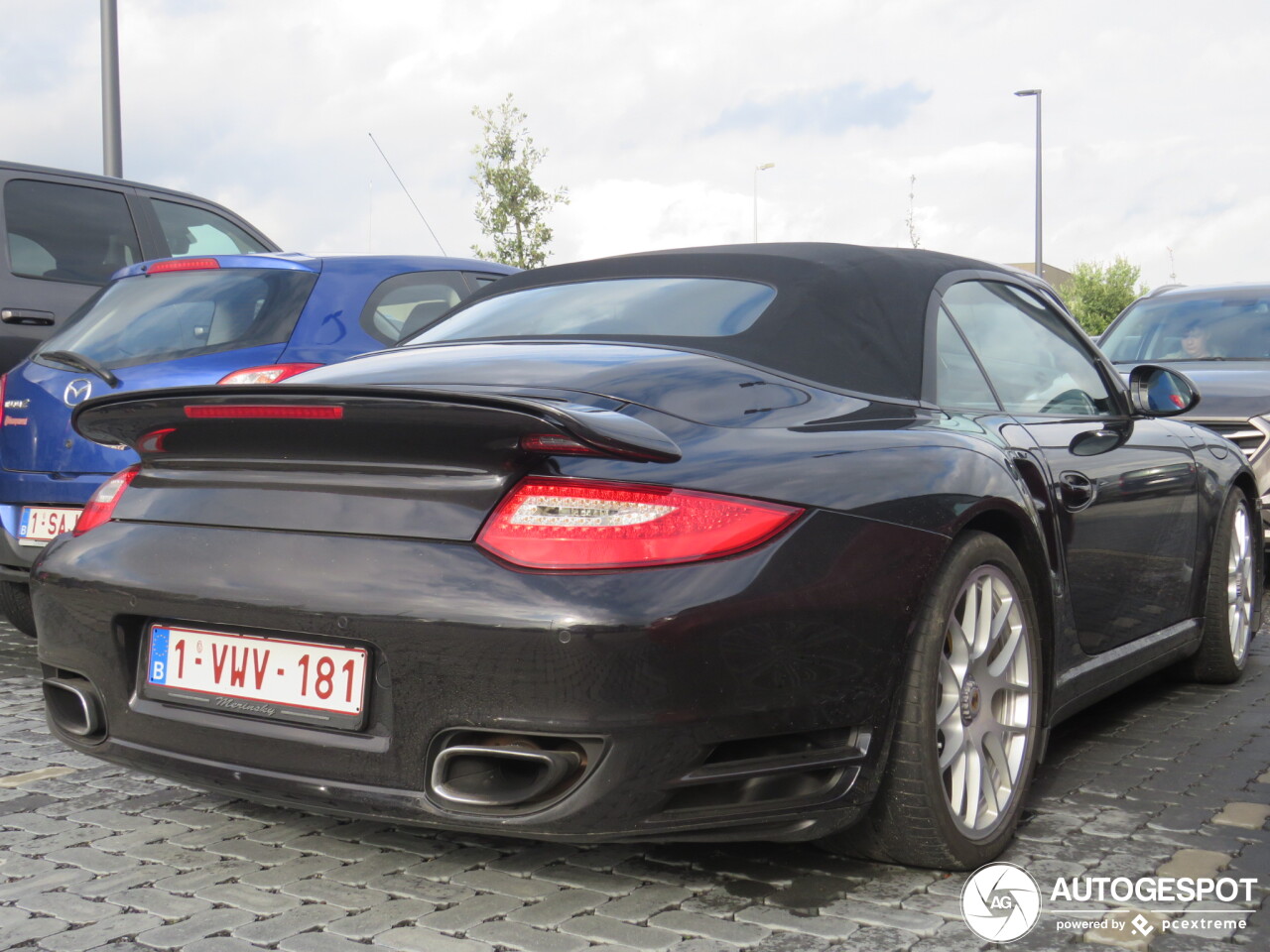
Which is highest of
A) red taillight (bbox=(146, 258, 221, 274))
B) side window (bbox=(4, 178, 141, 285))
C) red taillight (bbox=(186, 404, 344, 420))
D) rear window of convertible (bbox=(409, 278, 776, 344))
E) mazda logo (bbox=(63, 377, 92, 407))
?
side window (bbox=(4, 178, 141, 285))

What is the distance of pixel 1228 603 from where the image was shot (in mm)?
4906

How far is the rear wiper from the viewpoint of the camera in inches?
201

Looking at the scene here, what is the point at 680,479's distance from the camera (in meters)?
2.51

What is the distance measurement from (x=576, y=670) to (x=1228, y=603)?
3335 mm

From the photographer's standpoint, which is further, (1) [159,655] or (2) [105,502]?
(2) [105,502]

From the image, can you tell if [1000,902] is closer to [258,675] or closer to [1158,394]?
[258,675]

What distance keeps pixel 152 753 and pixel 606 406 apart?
1178 mm

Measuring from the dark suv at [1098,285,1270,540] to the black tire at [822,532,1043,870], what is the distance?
4.26 m

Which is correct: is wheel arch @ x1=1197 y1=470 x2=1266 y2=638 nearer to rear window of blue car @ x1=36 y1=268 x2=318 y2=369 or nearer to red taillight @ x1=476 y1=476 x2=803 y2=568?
red taillight @ x1=476 y1=476 x2=803 y2=568

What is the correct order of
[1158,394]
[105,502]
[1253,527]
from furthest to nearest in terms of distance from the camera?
1. [1253,527]
2. [1158,394]
3. [105,502]

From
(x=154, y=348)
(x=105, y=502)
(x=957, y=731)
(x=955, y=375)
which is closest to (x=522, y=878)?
(x=957, y=731)

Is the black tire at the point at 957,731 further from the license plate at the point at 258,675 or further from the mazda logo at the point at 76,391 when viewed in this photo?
the mazda logo at the point at 76,391

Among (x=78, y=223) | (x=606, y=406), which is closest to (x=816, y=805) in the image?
(x=606, y=406)

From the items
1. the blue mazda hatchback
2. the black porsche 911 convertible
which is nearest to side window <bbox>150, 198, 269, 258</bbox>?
the blue mazda hatchback
